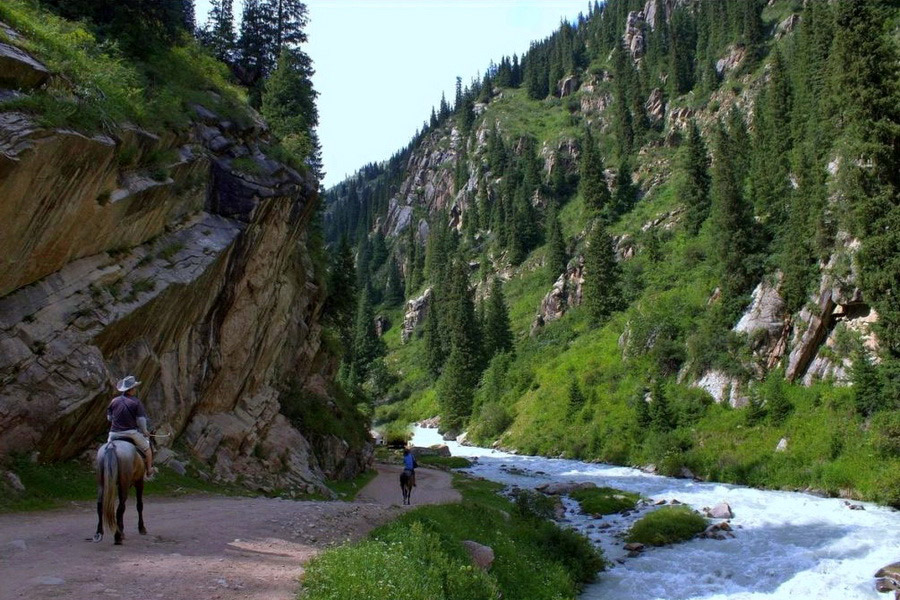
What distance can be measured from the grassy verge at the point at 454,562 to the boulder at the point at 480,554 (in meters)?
0.25

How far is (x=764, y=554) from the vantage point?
66.8 feet

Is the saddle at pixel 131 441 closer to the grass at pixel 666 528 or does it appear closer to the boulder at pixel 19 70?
the boulder at pixel 19 70

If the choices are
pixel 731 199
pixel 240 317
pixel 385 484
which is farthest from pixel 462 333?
pixel 240 317

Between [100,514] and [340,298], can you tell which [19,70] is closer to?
[100,514]

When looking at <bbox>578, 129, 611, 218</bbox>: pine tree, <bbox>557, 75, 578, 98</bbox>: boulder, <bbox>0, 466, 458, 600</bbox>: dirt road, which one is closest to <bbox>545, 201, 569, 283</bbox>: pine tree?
<bbox>578, 129, 611, 218</bbox>: pine tree

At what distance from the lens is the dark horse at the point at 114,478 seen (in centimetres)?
911

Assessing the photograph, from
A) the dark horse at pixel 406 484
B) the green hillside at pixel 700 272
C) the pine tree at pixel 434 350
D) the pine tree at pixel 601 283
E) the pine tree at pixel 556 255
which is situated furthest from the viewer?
the pine tree at pixel 434 350

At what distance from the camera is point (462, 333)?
85.9 metres

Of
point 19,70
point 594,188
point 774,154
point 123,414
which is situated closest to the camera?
point 123,414

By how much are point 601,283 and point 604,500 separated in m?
43.9

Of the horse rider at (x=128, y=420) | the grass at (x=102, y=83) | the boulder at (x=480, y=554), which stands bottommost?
the boulder at (x=480, y=554)

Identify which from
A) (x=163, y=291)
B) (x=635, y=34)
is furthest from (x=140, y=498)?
(x=635, y=34)

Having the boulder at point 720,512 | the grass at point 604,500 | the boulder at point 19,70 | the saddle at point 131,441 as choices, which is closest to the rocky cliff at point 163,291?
the boulder at point 19,70

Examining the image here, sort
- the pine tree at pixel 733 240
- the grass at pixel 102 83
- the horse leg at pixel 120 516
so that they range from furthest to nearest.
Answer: the pine tree at pixel 733 240
the grass at pixel 102 83
the horse leg at pixel 120 516
